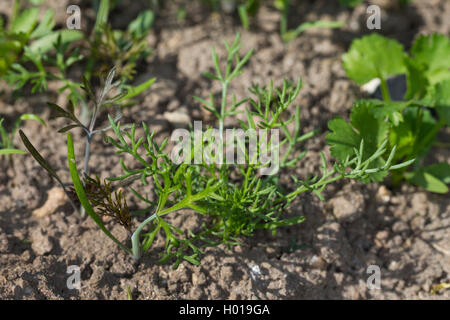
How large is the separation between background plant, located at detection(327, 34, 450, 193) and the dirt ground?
11 centimetres

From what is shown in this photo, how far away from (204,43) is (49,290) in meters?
1.28

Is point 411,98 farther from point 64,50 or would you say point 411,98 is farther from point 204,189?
point 64,50

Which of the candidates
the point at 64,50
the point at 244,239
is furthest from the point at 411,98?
the point at 64,50

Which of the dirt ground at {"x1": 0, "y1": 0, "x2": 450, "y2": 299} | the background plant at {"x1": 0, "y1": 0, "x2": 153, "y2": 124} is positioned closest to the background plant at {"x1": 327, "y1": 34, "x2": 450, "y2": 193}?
the dirt ground at {"x1": 0, "y1": 0, "x2": 450, "y2": 299}

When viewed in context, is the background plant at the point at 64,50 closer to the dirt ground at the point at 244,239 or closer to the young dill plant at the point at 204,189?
the dirt ground at the point at 244,239

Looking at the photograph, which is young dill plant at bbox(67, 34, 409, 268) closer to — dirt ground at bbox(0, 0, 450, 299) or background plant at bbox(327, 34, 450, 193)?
dirt ground at bbox(0, 0, 450, 299)

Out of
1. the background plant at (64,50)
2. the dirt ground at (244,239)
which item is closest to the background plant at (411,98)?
the dirt ground at (244,239)

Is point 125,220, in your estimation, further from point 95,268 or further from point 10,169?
point 10,169

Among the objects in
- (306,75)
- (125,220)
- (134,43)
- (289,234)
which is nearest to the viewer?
(125,220)

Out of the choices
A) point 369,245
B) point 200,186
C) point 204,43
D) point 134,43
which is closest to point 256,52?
point 204,43

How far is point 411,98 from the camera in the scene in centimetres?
196

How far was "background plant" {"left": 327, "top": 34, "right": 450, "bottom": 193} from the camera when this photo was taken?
5.80ft

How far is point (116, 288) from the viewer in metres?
1.58
